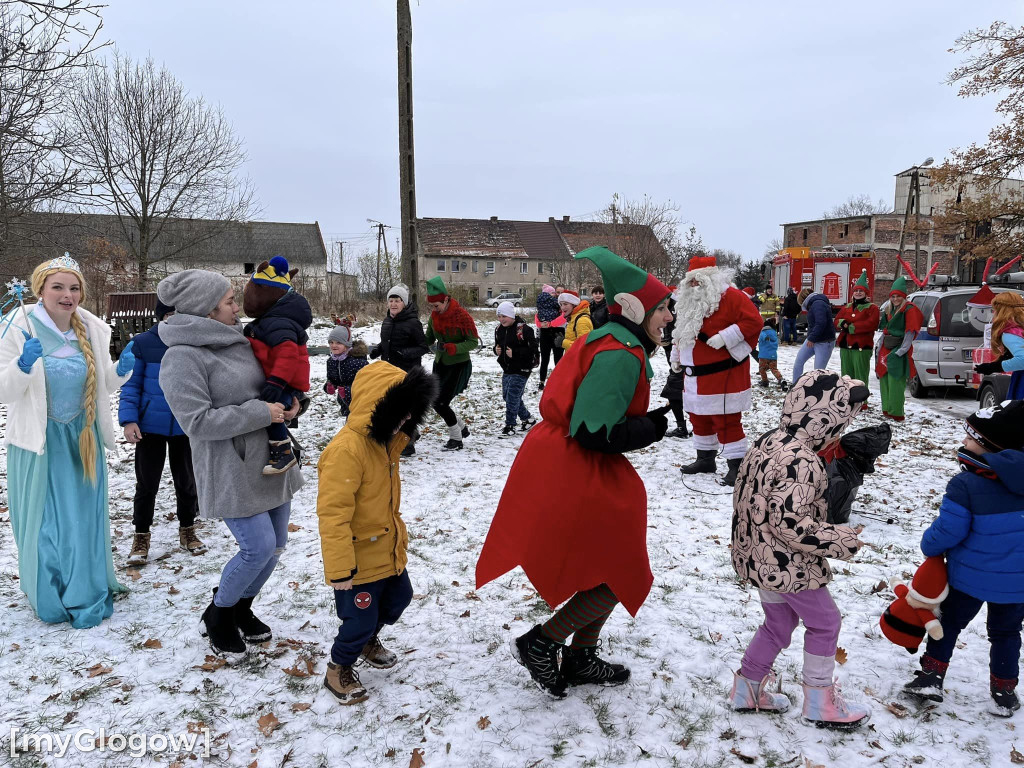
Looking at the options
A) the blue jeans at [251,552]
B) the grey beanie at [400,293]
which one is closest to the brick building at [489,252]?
the grey beanie at [400,293]

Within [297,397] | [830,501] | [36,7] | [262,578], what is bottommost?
[262,578]

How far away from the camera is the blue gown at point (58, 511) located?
3.83 meters

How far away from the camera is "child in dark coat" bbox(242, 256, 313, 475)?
133 inches

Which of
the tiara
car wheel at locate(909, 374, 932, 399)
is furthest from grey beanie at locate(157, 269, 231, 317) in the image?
car wheel at locate(909, 374, 932, 399)

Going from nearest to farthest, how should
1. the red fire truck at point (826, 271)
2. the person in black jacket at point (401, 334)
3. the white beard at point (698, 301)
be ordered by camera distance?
the white beard at point (698, 301), the person in black jacket at point (401, 334), the red fire truck at point (826, 271)

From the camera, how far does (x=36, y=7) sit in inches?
205

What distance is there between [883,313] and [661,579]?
26.6 feet

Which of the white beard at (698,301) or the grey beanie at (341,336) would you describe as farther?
the grey beanie at (341,336)

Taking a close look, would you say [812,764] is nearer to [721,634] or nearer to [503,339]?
[721,634]

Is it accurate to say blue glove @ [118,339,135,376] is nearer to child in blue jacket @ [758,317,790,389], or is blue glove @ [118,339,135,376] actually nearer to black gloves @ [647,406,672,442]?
black gloves @ [647,406,672,442]

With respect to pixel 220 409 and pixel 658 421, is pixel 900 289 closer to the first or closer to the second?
pixel 658 421

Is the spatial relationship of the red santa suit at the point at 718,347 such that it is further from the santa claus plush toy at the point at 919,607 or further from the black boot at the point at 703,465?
the santa claus plush toy at the point at 919,607

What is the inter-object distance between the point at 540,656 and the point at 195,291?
2.42 metres

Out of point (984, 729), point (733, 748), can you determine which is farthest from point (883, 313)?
point (733, 748)
